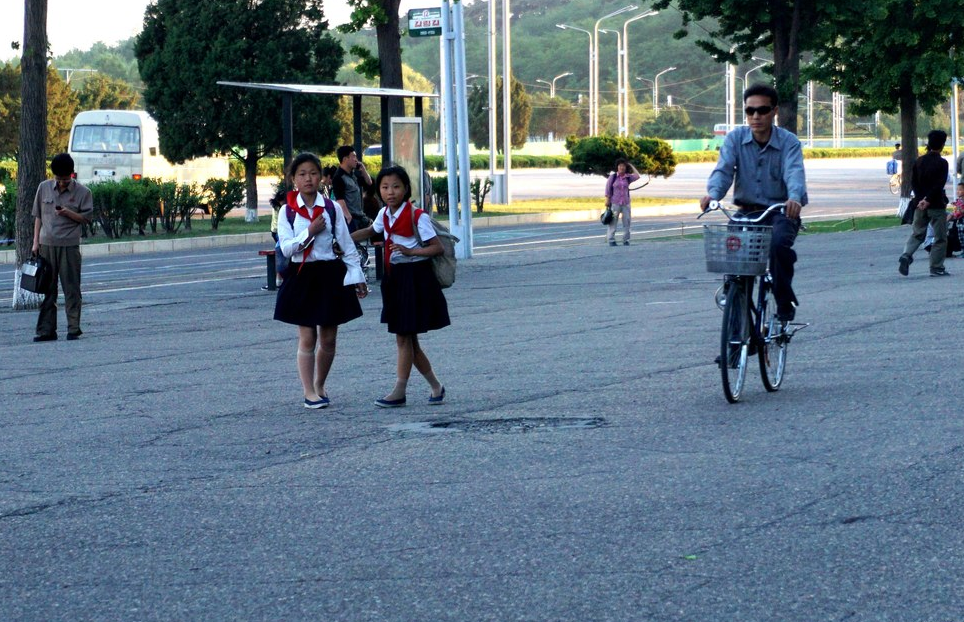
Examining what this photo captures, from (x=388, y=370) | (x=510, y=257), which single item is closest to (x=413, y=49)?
(x=510, y=257)

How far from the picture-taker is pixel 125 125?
39781 millimetres

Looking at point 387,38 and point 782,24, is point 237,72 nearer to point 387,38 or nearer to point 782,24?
point 387,38

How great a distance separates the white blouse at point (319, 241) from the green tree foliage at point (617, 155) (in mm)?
38767

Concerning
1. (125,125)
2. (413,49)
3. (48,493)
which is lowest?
(48,493)

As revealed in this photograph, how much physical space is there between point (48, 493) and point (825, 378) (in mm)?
4971

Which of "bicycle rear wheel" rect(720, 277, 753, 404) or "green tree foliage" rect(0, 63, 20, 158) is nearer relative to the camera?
"bicycle rear wheel" rect(720, 277, 753, 404)

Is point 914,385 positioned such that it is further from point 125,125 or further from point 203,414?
point 125,125

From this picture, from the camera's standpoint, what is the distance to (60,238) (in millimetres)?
13625

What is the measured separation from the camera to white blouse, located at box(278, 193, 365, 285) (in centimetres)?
868

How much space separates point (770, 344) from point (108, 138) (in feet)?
111

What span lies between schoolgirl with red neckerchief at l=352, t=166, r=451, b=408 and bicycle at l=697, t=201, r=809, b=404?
1663 millimetres

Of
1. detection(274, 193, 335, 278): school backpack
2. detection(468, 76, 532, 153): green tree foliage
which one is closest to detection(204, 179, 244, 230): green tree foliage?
detection(274, 193, 335, 278): school backpack

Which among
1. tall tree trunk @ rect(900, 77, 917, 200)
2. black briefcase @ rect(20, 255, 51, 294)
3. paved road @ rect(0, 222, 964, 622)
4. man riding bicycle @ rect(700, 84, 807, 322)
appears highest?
tall tree trunk @ rect(900, 77, 917, 200)

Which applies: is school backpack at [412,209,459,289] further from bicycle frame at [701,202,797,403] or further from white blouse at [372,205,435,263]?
bicycle frame at [701,202,797,403]
